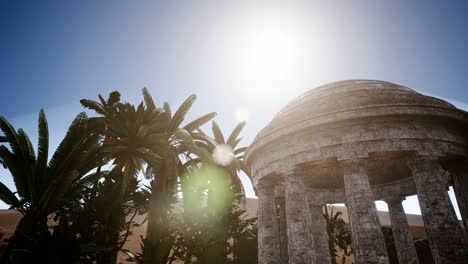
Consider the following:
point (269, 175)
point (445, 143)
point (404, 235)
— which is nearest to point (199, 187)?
point (269, 175)

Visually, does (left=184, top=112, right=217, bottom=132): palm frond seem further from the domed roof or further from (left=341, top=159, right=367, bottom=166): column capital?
(left=341, top=159, right=367, bottom=166): column capital

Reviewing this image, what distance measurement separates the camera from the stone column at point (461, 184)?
39.3 feet

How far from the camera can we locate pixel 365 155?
1110 cm

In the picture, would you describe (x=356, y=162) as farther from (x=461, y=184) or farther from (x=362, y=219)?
(x=461, y=184)

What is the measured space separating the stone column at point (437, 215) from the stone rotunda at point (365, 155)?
3 cm

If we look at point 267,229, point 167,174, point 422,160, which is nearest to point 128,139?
point 167,174

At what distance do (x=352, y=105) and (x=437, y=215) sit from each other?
5.10 meters

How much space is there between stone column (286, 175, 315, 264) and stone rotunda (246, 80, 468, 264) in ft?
0.13

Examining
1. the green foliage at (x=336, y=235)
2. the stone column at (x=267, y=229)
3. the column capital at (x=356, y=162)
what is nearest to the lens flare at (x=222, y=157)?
the stone column at (x=267, y=229)

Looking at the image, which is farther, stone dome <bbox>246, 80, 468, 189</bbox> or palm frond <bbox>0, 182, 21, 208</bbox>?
palm frond <bbox>0, 182, 21, 208</bbox>

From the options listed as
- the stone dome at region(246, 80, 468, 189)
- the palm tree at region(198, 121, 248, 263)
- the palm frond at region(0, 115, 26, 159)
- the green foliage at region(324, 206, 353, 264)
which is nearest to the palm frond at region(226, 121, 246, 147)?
the palm tree at region(198, 121, 248, 263)

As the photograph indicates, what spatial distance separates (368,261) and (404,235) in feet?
30.1

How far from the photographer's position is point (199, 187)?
20984 millimetres

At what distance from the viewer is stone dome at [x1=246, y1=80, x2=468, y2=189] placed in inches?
437
